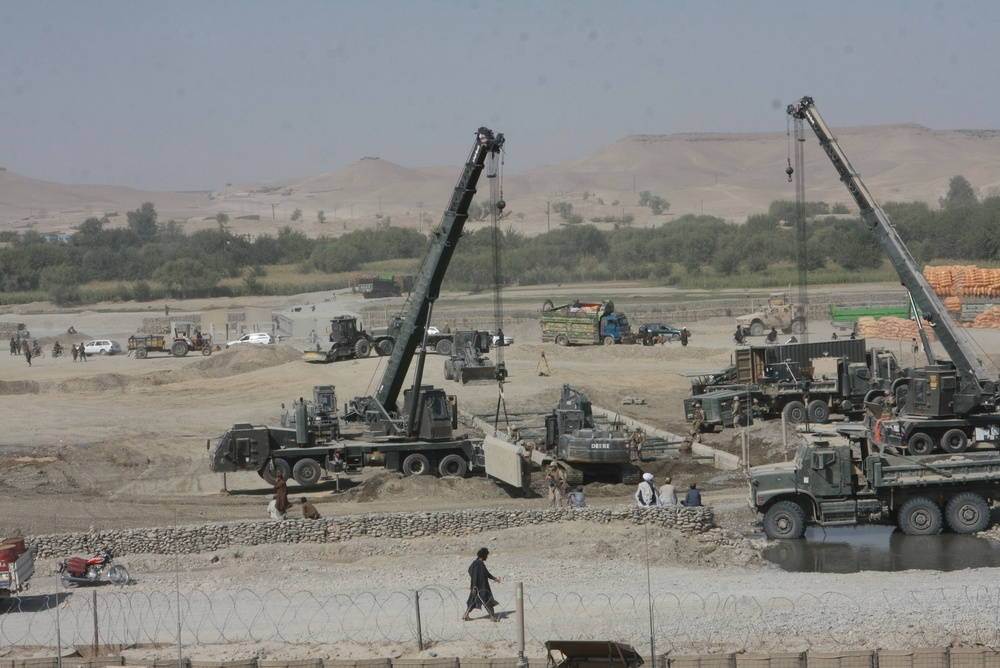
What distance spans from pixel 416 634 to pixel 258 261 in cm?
10528

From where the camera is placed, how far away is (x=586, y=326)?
5188 cm

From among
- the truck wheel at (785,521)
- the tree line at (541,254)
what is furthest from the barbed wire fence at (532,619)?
the tree line at (541,254)

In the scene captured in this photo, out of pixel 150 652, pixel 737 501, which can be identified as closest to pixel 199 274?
pixel 737 501

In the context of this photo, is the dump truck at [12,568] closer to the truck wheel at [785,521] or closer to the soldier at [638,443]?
the truck wheel at [785,521]

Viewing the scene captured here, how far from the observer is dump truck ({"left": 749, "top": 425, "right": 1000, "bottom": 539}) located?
21.5 metres

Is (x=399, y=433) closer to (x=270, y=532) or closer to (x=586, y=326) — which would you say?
(x=270, y=532)

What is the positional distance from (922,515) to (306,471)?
13.3 m

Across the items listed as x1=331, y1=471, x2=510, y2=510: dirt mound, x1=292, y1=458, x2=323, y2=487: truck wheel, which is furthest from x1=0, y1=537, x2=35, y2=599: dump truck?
x1=292, y1=458, x2=323, y2=487: truck wheel

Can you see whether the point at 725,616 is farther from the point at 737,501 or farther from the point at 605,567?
the point at 737,501

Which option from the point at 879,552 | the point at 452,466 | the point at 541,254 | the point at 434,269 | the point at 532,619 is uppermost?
the point at 541,254

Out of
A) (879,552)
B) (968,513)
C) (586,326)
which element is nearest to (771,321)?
(586,326)

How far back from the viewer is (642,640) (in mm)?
15641

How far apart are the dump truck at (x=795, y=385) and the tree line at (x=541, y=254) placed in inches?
2140

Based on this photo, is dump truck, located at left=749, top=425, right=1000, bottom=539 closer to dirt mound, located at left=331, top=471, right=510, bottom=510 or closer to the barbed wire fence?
the barbed wire fence
